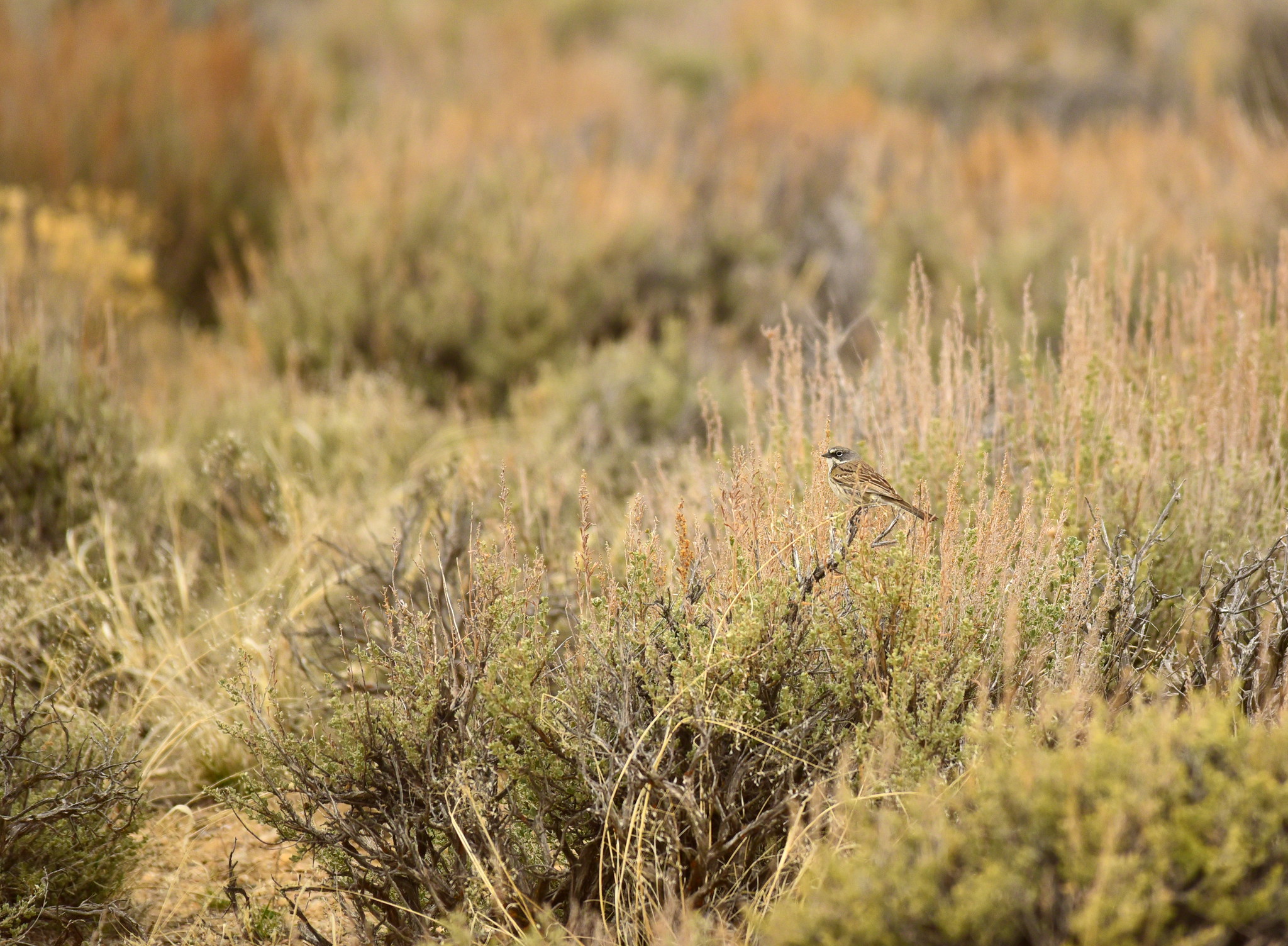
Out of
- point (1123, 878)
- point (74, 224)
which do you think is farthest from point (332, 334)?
point (1123, 878)

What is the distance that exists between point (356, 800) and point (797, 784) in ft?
3.09

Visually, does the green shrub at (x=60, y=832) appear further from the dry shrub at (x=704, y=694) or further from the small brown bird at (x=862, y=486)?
the small brown bird at (x=862, y=486)

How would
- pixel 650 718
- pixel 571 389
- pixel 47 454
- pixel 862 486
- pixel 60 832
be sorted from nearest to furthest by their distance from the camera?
pixel 650 718 → pixel 60 832 → pixel 862 486 → pixel 47 454 → pixel 571 389

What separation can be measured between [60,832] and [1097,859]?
224 centimetres

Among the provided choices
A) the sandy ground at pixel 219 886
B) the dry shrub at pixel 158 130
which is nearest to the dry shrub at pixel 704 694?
the sandy ground at pixel 219 886

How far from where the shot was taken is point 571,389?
5.54 metres

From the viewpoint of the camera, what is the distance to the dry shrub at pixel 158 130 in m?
7.09

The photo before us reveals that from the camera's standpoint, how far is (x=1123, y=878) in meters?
1.83

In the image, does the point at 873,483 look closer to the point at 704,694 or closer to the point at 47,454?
the point at 704,694

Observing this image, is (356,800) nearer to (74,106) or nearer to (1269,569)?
(1269,569)

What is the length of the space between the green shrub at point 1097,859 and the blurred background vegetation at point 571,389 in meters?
0.02

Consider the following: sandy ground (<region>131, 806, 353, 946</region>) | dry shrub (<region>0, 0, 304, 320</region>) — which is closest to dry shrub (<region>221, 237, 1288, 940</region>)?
sandy ground (<region>131, 806, 353, 946</region>)

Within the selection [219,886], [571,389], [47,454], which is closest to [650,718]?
[219,886]

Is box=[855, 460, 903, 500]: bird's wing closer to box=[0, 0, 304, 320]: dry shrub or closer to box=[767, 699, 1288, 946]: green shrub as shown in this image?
box=[767, 699, 1288, 946]: green shrub
